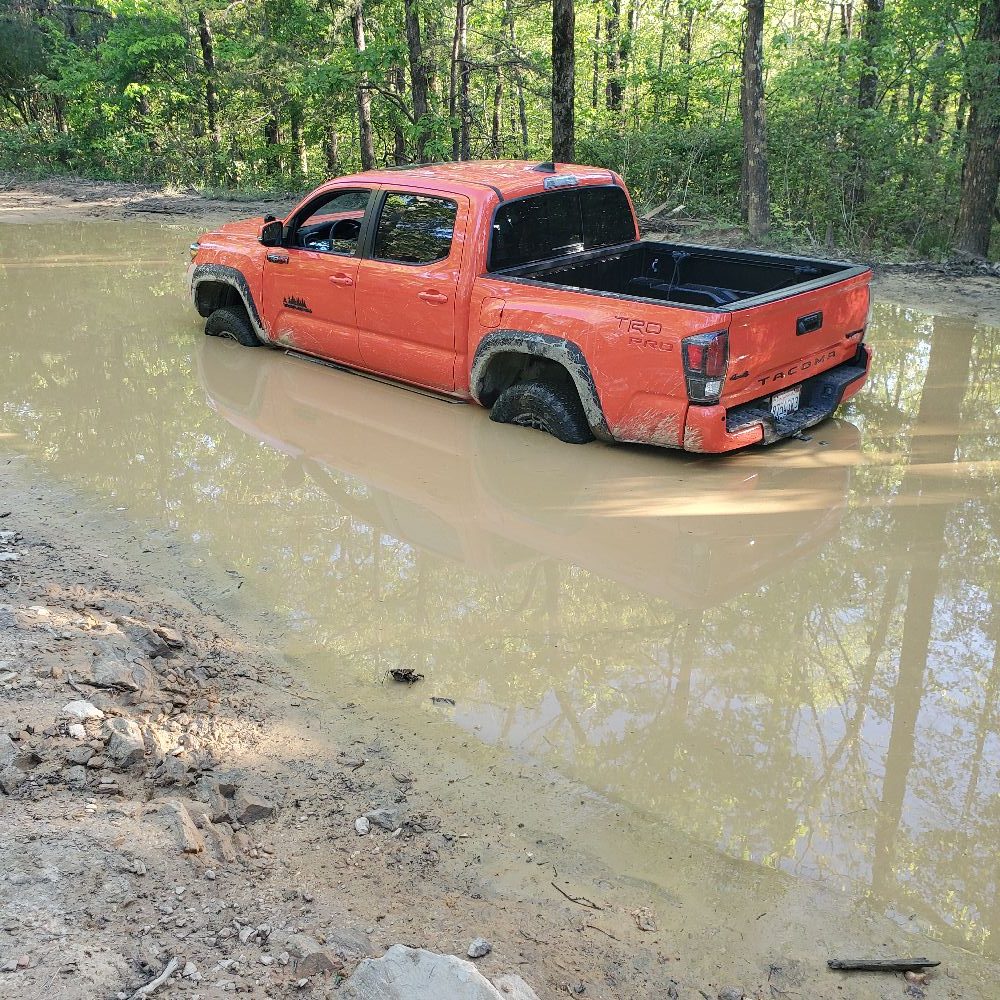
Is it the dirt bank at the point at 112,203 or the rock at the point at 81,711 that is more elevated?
the dirt bank at the point at 112,203

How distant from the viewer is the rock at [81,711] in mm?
3761

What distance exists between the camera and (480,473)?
6.80 metres

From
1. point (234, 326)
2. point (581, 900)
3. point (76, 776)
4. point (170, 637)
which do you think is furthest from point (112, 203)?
point (581, 900)

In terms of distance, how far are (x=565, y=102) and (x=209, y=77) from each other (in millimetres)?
14450

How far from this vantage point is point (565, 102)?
1327 cm

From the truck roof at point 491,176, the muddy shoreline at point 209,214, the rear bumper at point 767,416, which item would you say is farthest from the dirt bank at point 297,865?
the muddy shoreline at point 209,214

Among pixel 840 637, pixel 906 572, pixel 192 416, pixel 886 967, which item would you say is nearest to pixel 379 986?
pixel 886 967

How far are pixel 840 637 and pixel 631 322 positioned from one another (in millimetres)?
2446

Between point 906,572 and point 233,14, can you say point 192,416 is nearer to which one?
point 906,572

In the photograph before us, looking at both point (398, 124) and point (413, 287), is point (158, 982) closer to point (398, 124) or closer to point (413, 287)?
point (413, 287)

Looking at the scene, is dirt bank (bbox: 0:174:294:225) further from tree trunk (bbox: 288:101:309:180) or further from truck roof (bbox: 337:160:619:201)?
truck roof (bbox: 337:160:619:201)

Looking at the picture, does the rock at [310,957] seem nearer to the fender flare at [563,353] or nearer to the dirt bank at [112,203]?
the fender flare at [563,353]

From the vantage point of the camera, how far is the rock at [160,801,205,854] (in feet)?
10.4

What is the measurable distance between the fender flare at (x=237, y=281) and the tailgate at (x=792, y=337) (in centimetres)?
478
